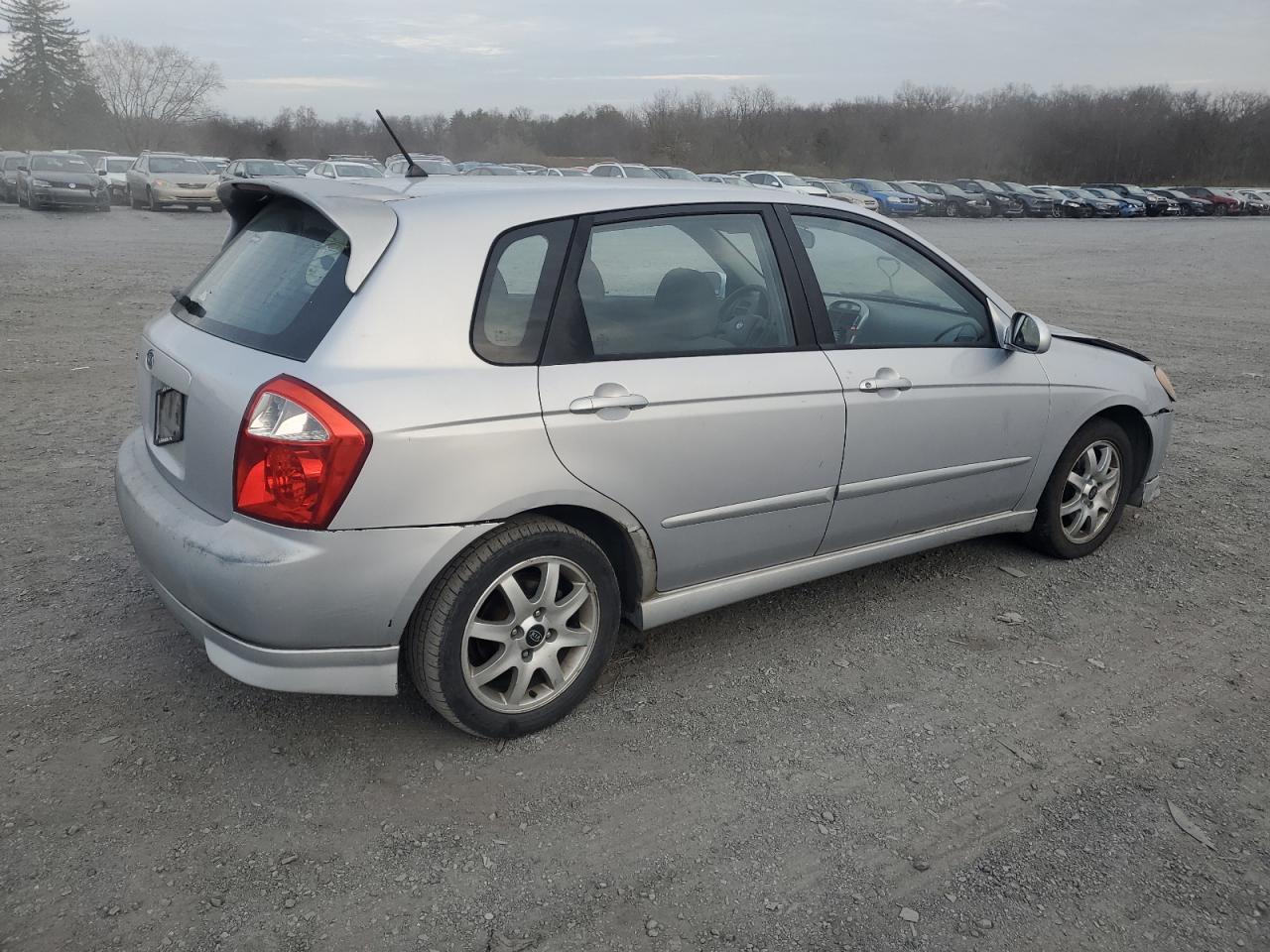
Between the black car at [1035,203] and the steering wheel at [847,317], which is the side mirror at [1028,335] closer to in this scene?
the steering wheel at [847,317]

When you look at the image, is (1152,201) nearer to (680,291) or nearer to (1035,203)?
(1035,203)

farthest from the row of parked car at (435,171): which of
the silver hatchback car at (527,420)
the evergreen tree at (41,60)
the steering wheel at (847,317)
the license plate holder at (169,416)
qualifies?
the evergreen tree at (41,60)

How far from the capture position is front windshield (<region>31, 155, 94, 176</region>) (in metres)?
28.9

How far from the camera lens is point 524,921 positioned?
245cm

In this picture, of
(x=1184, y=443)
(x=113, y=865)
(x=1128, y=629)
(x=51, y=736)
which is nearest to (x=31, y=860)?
(x=113, y=865)

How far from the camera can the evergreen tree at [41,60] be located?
76812 millimetres

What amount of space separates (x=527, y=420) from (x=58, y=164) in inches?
1272

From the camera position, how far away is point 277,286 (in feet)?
10.3

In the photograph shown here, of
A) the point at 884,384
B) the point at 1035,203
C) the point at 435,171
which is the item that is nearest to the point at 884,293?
the point at 884,384

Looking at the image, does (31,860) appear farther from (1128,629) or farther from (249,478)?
(1128,629)

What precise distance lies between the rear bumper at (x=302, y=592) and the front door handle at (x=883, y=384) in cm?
160

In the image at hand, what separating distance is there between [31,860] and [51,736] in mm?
639

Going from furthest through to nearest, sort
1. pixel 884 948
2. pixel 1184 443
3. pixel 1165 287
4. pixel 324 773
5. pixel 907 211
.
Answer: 1. pixel 907 211
2. pixel 1165 287
3. pixel 1184 443
4. pixel 324 773
5. pixel 884 948

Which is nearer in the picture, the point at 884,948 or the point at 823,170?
the point at 884,948
